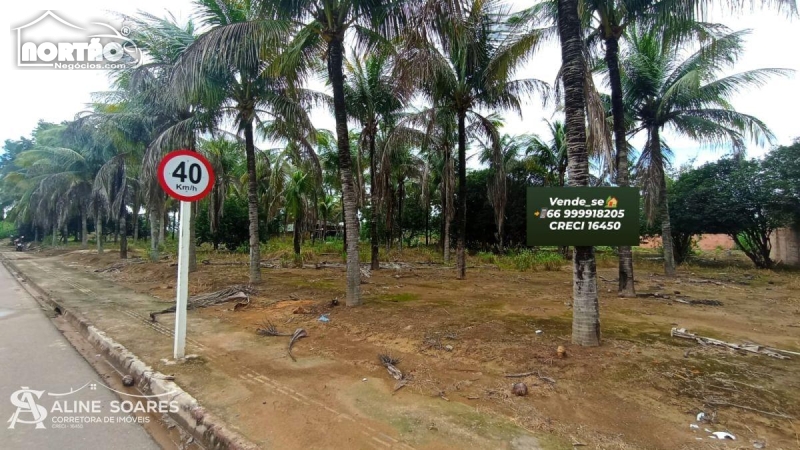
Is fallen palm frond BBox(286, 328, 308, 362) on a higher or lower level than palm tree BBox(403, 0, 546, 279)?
lower

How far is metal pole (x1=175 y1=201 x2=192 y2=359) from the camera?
4.63m

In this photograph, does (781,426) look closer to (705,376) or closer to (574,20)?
(705,376)

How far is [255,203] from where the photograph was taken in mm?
11578

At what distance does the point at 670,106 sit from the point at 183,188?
51.4 ft

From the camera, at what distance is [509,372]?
4.28 metres

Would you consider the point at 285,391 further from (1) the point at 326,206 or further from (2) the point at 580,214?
(1) the point at 326,206

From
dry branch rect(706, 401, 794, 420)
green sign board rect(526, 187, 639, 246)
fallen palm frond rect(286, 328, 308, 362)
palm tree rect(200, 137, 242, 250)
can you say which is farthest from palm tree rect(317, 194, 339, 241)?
dry branch rect(706, 401, 794, 420)

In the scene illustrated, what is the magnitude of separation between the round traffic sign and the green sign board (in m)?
4.16

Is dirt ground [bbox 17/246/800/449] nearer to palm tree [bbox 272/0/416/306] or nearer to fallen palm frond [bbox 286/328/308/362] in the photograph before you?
fallen palm frond [bbox 286/328/308/362]

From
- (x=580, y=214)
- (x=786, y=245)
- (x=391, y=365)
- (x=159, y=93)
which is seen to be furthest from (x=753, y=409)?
(x=786, y=245)

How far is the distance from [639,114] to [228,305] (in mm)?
15195

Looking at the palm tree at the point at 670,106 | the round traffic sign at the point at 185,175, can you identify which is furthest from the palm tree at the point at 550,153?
the round traffic sign at the point at 185,175

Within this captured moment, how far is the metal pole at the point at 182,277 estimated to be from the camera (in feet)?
15.2

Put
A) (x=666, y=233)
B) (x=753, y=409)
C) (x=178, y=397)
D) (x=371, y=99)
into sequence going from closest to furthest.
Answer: (x=753, y=409)
(x=178, y=397)
(x=666, y=233)
(x=371, y=99)
